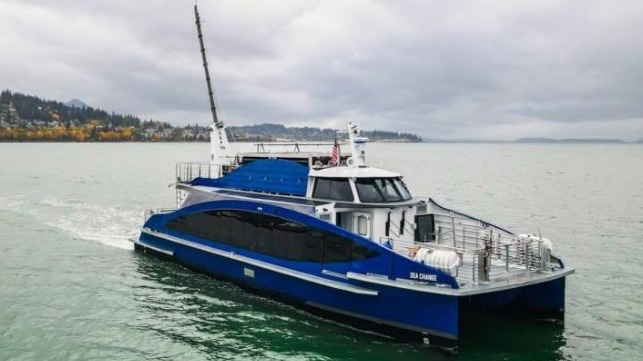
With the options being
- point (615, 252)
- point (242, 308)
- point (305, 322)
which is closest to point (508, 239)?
point (305, 322)

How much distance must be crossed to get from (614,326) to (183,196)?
52.0ft

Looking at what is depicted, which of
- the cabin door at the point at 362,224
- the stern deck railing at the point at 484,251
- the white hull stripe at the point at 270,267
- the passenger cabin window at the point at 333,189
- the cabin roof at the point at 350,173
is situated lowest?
the white hull stripe at the point at 270,267

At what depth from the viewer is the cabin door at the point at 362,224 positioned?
613 inches

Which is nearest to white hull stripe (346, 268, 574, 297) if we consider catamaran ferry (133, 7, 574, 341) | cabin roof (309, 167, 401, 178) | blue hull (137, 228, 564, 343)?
catamaran ferry (133, 7, 574, 341)

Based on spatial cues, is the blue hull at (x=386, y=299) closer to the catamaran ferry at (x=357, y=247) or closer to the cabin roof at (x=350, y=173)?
the catamaran ferry at (x=357, y=247)

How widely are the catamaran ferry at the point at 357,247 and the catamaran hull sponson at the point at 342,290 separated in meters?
0.03

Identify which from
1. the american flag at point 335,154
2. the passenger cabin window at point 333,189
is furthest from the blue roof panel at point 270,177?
the american flag at point 335,154

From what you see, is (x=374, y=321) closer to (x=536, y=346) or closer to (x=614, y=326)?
(x=536, y=346)

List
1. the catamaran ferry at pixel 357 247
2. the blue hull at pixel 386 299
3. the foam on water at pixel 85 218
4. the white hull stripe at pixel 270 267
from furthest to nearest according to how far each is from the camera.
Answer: the foam on water at pixel 85 218, the white hull stripe at pixel 270 267, the catamaran ferry at pixel 357 247, the blue hull at pixel 386 299

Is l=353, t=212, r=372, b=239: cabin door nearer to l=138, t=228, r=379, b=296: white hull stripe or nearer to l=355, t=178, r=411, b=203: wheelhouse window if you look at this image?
l=355, t=178, r=411, b=203: wheelhouse window

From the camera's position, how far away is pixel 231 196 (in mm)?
18672

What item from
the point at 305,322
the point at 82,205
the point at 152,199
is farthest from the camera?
the point at 152,199

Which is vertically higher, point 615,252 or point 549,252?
point 549,252

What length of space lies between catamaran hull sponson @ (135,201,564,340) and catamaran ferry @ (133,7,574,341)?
28 millimetres
